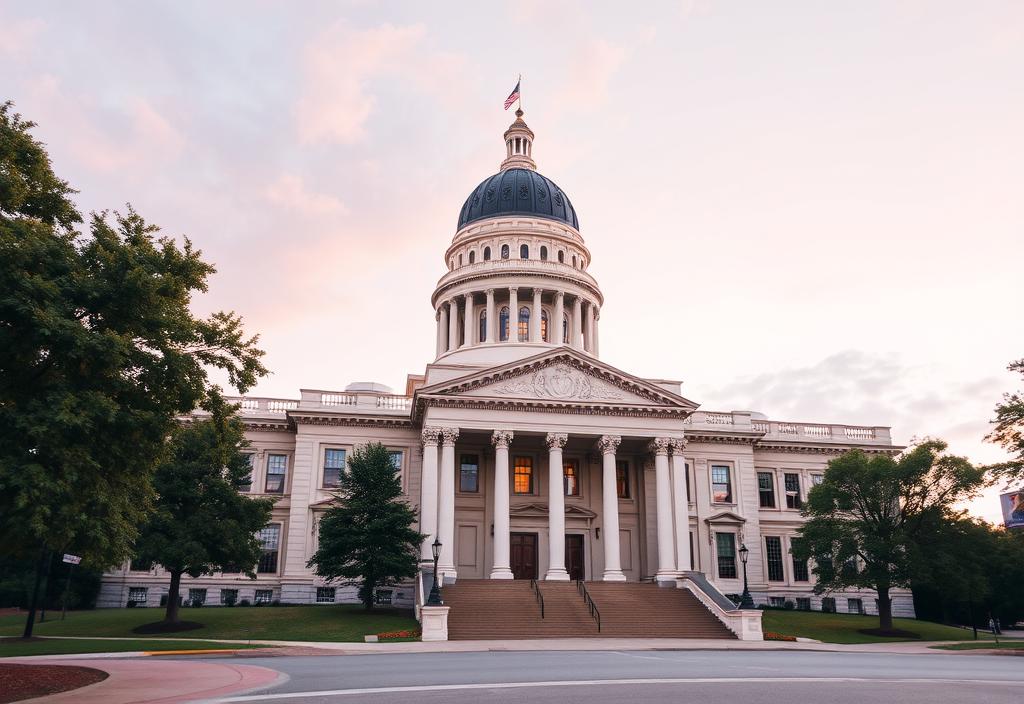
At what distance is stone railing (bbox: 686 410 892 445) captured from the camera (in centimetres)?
5531

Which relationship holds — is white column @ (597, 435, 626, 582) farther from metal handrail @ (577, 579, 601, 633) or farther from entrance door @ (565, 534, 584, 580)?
entrance door @ (565, 534, 584, 580)

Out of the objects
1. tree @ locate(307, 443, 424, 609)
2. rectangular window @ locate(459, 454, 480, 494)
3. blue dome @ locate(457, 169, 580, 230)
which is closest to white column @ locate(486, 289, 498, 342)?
blue dome @ locate(457, 169, 580, 230)

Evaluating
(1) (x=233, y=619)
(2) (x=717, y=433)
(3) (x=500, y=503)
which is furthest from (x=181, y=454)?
(2) (x=717, y=433)

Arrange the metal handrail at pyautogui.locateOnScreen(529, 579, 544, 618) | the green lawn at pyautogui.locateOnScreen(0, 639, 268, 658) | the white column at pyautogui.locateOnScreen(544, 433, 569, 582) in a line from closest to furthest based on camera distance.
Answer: the green lawn at pyautogui.locateOnScreen(0, 639, 268, 658) < the metal handrail at pyautogui.locateOnScreen(529, 579, 544, 618) < the white column at pyautogui.locateOnScreen(544, 433, 569, 582)

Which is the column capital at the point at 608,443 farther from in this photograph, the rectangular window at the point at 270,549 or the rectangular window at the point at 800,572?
the rectangular window at the point at 270,549

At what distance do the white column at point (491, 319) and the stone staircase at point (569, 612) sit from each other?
24.3 metres

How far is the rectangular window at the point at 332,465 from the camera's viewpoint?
→ 4969 cm

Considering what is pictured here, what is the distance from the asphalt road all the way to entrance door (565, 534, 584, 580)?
2643cm

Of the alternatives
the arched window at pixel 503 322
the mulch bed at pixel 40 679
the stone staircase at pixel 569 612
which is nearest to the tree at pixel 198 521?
the stone staircase at pixel 569 612

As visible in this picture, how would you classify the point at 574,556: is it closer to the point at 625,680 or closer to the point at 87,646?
the point at 87,646

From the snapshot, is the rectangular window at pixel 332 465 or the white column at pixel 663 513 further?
the rectangular window at pixel 332 465

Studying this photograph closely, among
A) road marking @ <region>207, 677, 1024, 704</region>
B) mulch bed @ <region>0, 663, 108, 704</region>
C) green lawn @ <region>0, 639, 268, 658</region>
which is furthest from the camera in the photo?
green lawn @ <region>0, 639, 268, 658</region>

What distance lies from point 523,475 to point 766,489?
59.6 ft

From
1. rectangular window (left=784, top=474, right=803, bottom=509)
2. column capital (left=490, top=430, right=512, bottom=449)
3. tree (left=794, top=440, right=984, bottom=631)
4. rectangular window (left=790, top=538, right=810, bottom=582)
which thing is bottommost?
rectangular window (left=790, top=538, right=810, bottom=582)
